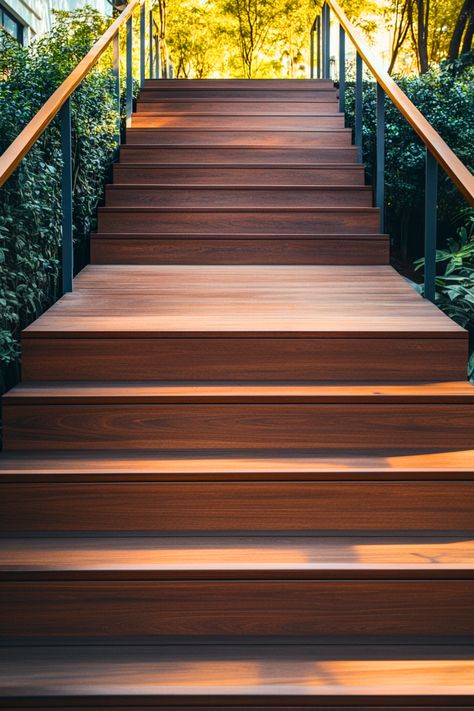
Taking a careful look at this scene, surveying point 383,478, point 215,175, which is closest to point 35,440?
point 383,478

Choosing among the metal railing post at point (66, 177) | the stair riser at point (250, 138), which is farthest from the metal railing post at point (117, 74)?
the metal railing post at point (66, 177)

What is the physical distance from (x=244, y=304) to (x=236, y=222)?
122cm

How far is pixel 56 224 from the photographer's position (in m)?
3.42

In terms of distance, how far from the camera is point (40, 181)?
10.2 ft

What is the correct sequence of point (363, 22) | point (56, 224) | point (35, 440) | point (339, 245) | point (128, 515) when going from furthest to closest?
point (363, 22) → point (339, 245) → point (56, 224) → point (35, 440) → point (128, 515)

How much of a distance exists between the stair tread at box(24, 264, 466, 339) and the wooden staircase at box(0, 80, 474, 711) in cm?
2

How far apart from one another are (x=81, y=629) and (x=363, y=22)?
469 inches

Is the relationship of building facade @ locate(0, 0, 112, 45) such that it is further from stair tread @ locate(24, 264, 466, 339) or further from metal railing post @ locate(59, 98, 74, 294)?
stair tread @ locate(24, 264, 466, 339)

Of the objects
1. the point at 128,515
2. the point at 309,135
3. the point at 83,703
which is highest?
the point at 309,135

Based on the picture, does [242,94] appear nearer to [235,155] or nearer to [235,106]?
[235,106]

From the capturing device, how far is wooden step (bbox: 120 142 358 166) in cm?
497

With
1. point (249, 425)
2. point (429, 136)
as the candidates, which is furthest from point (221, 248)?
point (249, 425)

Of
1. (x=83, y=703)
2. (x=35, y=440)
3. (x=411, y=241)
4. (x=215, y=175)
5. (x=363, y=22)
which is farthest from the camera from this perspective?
(x=363, y=22)

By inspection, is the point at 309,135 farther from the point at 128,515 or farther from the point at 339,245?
the point at 128,515
